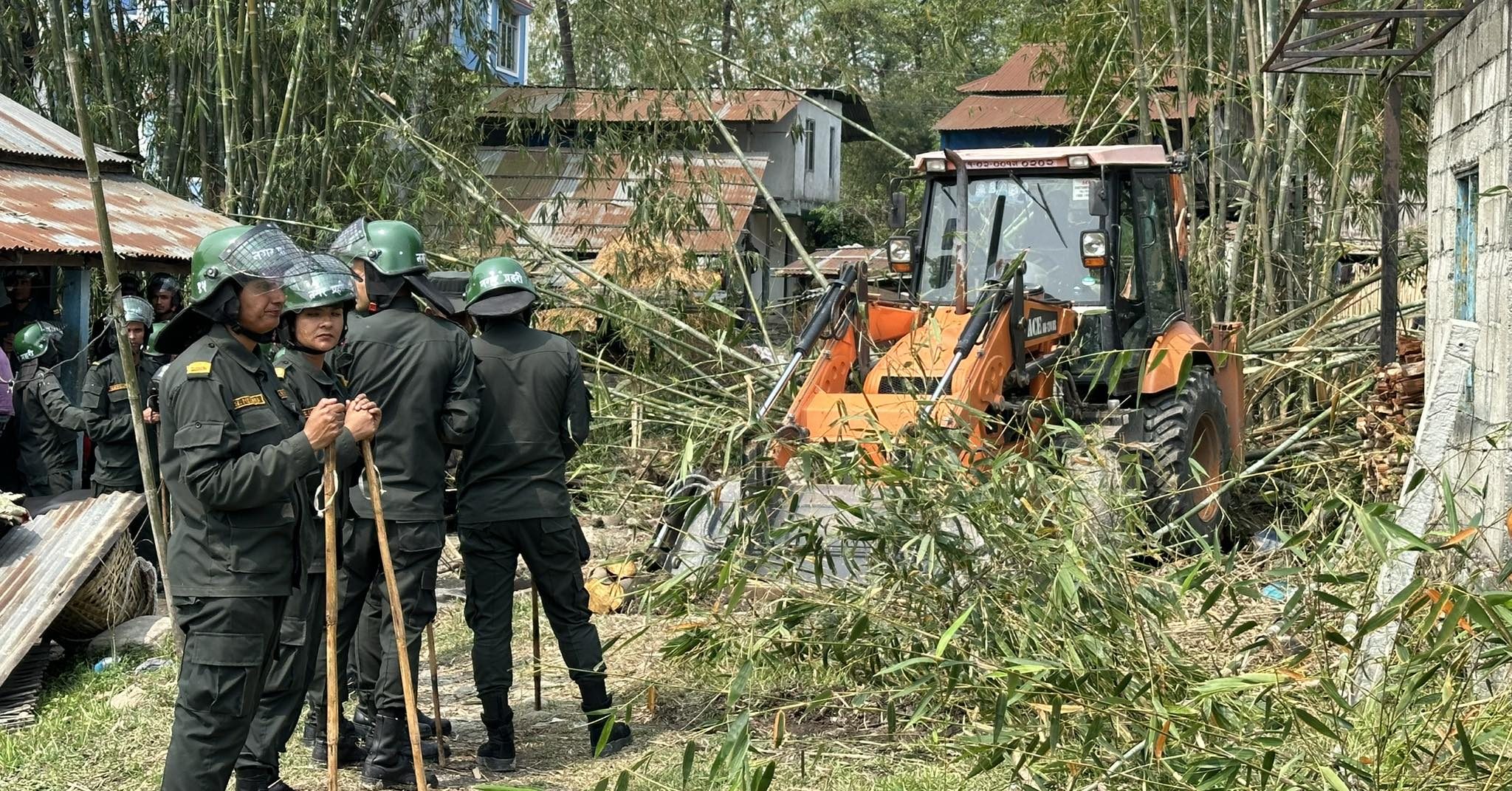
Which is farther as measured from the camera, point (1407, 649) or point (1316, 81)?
point (1316, 81)

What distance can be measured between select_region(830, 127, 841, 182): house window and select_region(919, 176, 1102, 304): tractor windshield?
77.7 ft

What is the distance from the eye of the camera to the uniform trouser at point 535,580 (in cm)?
538

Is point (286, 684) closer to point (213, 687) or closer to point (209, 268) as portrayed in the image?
point (213, 687)

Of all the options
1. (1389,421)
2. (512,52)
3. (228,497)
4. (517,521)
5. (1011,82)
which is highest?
(512,52)

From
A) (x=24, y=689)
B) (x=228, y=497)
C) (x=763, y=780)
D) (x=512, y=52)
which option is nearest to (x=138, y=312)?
(x=24, y=689)

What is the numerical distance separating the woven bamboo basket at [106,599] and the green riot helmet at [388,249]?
2148 mm

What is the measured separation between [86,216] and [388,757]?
5167 millimetres

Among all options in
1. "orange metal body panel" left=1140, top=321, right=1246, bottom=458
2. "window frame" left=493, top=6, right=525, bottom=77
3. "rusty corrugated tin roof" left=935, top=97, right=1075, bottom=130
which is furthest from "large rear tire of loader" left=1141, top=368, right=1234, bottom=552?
"rusty corrugated tin roof" left=935, top=97, right=1075, bottom=130

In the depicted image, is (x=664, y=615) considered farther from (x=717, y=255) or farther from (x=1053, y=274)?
(x=717, y=255)

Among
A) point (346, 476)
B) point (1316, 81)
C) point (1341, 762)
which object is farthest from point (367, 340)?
point (1316, 81)

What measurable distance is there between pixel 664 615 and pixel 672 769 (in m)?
0.74

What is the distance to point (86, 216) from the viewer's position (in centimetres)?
890

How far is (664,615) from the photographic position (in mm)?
5512

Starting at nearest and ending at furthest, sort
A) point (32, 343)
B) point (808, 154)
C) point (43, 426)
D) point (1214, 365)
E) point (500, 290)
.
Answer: point (500, 290), point (43, 426), point (32, 343), point (1214, 365), point (808, 154)
